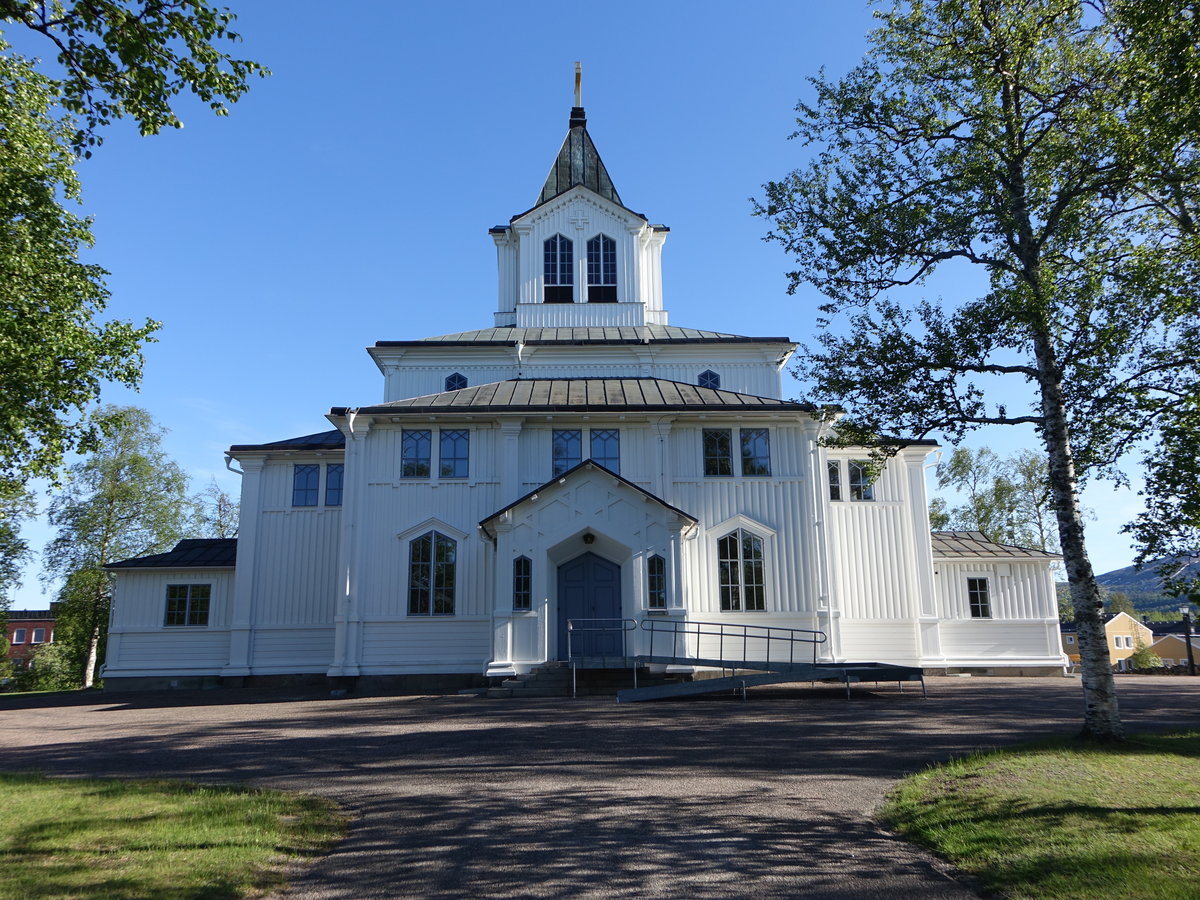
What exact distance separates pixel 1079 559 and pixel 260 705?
47.6 feet

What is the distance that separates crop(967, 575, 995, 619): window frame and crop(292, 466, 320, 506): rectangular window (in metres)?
17.0

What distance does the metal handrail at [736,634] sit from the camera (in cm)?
1848

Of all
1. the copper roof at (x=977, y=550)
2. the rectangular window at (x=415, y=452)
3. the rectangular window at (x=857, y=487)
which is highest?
the rectangular window at (x=415, y=452)

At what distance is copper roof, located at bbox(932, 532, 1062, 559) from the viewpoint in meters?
23.0

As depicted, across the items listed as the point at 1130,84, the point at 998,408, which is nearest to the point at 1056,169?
the point at 1130,84

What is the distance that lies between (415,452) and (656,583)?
254 inches

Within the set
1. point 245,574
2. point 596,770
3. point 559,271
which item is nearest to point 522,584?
point 245,574

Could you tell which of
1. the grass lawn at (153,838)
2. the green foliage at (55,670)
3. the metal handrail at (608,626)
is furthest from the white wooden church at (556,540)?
the green foliage at (55,670)

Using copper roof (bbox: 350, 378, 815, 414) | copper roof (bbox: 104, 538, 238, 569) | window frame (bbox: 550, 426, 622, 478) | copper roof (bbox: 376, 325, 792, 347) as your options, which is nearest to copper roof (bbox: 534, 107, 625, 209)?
copper roof (bbox: 376, 325, 792, 347)

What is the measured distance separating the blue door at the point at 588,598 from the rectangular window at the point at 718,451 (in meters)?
3.30

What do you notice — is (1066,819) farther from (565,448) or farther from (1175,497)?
(565,448)

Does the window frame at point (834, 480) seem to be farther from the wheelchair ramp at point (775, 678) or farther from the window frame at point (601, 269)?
the window frame at point (601, 269)

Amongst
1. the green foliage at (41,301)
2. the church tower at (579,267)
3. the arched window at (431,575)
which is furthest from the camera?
the church tower at (579,267)

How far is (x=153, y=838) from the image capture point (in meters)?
6.55
